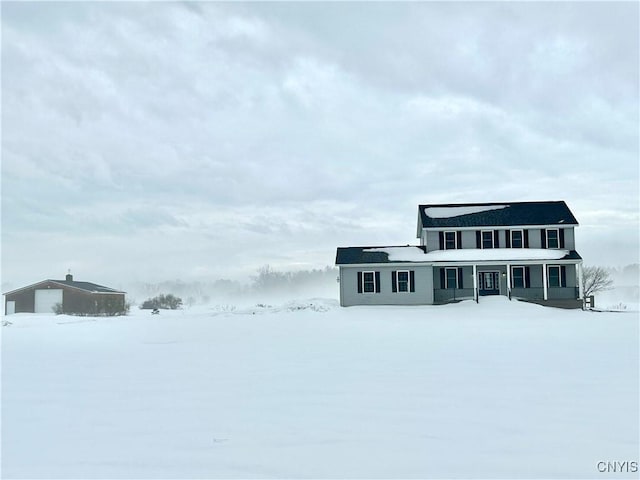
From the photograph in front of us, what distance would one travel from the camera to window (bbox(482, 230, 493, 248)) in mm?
36062

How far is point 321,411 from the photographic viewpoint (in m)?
7.38

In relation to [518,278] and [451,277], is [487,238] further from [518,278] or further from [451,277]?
[451,277]

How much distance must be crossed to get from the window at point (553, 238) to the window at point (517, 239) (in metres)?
1.63

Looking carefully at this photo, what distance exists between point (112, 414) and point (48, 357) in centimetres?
697

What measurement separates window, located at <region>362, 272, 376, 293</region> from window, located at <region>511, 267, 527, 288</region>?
28.8ft

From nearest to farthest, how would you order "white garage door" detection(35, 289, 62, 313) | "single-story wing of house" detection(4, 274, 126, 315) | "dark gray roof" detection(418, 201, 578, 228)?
1. "dark gray roof" detection(418, 201, 578, 228)
2. "single-story wing of house" detection(4, 274, 126, 315)
3. "white garage door" detection(35, 289, 62, 313)

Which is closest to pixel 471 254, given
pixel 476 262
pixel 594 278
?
pixel 476 262

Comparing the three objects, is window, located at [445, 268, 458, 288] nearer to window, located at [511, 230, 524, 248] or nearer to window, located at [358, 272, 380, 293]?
window, located at [511, 230, 524, 248]

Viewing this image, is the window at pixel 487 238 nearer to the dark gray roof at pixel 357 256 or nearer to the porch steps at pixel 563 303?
the porch steps at pixel 563 303

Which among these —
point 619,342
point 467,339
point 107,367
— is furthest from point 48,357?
point 619,342

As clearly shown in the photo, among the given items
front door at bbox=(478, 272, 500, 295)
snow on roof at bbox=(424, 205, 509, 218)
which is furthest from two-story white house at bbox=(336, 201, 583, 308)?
snow on roof at bbox=(424, 205, 509, 218)

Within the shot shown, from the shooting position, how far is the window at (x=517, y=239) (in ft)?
117

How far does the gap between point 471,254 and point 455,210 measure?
400 centimetres

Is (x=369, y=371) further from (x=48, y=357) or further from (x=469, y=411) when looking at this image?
(x=48, y=357)
